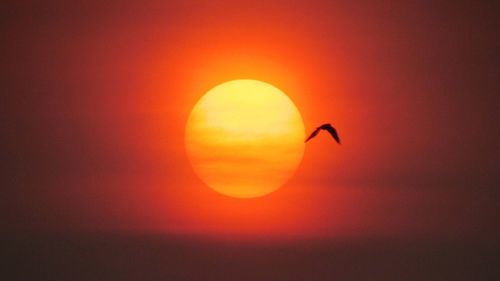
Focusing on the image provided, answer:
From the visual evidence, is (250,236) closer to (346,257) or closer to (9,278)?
(346,257)

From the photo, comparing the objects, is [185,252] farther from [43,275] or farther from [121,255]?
[43,275]

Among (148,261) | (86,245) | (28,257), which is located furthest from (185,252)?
(28,257)

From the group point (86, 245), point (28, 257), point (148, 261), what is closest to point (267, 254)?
point (148, 261)

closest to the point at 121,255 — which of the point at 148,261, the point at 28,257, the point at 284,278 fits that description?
the point at 148,261

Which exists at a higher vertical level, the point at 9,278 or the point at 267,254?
the point at 267,254

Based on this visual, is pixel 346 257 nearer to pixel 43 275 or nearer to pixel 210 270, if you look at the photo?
pixel 210 270

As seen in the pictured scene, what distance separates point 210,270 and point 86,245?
2.81 m

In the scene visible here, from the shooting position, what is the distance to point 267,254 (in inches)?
791

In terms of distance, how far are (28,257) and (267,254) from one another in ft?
17.0

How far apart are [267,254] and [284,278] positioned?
676mm

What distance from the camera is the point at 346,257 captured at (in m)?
19.9

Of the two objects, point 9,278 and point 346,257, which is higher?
point 346,257

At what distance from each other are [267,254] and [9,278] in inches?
217

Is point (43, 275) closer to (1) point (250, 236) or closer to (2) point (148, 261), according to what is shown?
(2) point (148, 261)
